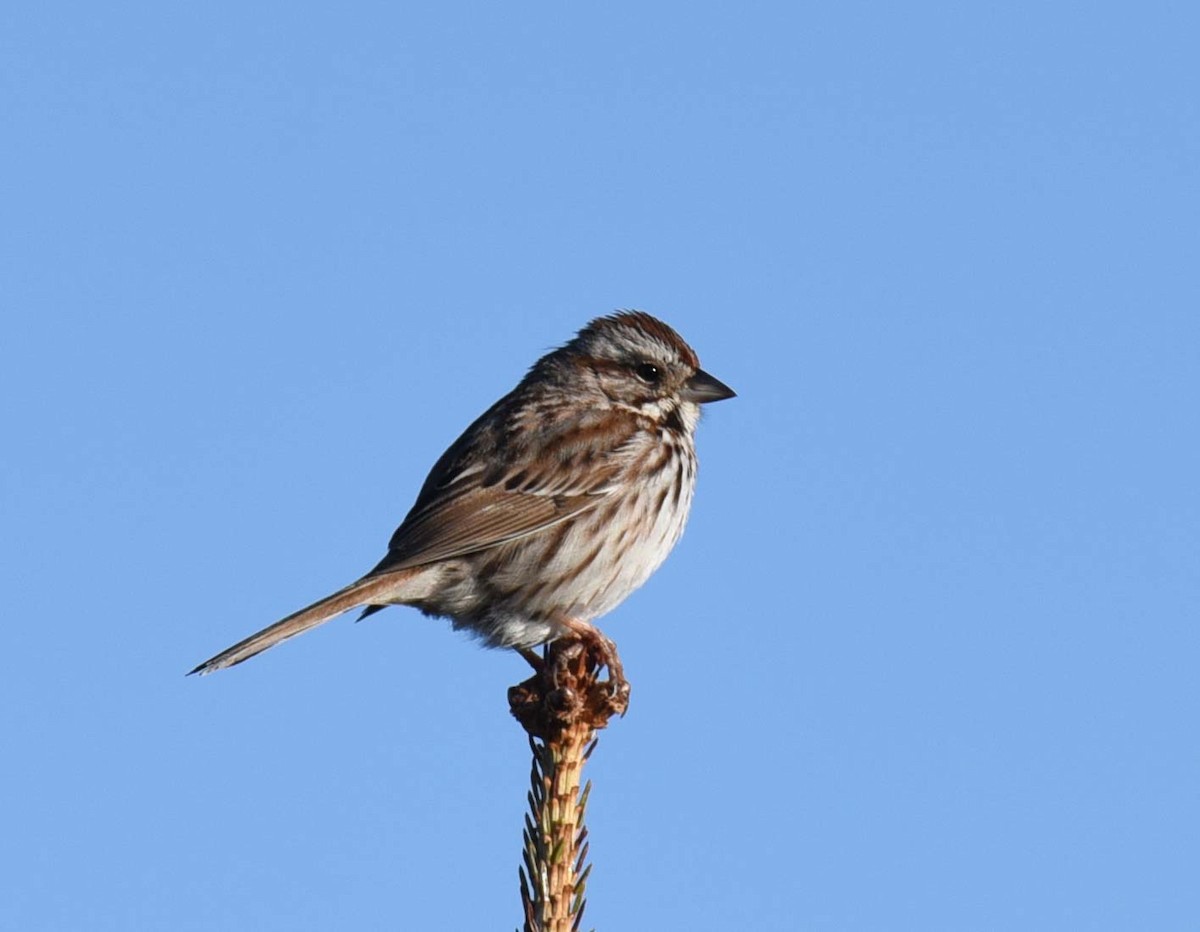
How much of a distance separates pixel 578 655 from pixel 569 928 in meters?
1.28

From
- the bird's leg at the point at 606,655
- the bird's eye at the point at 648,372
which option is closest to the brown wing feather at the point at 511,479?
the bird's eye at the point at 648,372

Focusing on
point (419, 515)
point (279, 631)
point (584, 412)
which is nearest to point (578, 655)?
point (279, 631)

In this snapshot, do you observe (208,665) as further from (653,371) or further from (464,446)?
(653,371)

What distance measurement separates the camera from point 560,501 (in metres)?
7.91

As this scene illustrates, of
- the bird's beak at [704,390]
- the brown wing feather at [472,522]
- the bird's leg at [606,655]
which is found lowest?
the bird's leg at [606,655]

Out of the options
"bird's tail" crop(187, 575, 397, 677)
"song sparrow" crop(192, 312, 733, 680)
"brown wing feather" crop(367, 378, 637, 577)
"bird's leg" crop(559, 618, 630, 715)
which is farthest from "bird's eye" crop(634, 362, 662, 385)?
"bird's tail" crop(187, 575, 397, 677)

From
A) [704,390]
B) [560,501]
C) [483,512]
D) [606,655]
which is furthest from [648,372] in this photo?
[606,655]

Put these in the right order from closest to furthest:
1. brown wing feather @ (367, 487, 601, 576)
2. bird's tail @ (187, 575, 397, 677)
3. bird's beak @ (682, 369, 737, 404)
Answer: bird's tail @ (187, 575, 397, 677)
brown wing feather @ (367, 487, 601, 576)
bird's beak @ (682, 369, 737, 404)

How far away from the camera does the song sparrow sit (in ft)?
24.9

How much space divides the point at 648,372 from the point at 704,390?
1.02 ft

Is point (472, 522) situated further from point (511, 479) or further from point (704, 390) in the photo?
point (704, 390)

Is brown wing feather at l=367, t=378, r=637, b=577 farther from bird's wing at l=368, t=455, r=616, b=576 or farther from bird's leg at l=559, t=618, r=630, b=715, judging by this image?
bird's leg at l=559, t=618, r=630, b=715

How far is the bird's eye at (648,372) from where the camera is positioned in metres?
8.65

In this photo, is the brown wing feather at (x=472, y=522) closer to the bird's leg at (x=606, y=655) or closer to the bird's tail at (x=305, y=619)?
the bird's tail at (x=305, y=619)
